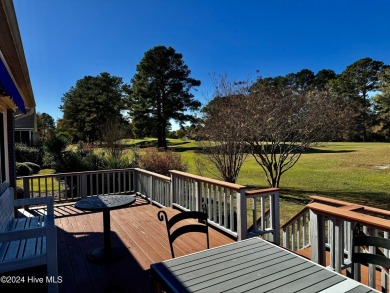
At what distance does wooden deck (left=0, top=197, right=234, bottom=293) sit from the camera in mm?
2852

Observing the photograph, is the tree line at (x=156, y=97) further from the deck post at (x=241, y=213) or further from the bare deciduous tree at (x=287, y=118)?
the deck post at (x=241, y=213)

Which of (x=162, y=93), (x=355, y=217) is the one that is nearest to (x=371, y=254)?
(x=355, y=217)

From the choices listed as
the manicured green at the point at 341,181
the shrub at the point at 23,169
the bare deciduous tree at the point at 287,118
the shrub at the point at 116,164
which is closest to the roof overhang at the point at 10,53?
the shrub at the point at 116,164

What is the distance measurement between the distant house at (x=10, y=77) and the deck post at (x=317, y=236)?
2.91 metres

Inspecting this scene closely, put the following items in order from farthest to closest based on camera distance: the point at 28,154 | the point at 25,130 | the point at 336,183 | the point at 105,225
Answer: the point at 25,130, the point at 28,154, the point at 336,183, the point at 105,225

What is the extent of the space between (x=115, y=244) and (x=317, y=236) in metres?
2.90

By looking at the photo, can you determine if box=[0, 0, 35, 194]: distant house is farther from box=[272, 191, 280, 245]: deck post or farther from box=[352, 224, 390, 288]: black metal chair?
box=[272, 191, 280, 245]: deck post

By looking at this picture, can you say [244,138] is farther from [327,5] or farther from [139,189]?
[327,5]

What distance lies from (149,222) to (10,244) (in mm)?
2483

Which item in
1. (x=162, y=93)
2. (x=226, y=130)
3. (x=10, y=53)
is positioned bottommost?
(x=226, y=130)

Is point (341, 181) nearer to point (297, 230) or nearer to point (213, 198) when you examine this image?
point (297, 230)

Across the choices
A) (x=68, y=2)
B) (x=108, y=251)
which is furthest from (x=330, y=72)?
(x=108, y=251)

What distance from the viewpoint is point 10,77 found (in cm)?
278

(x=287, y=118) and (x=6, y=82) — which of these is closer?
(x=6, y=82)
